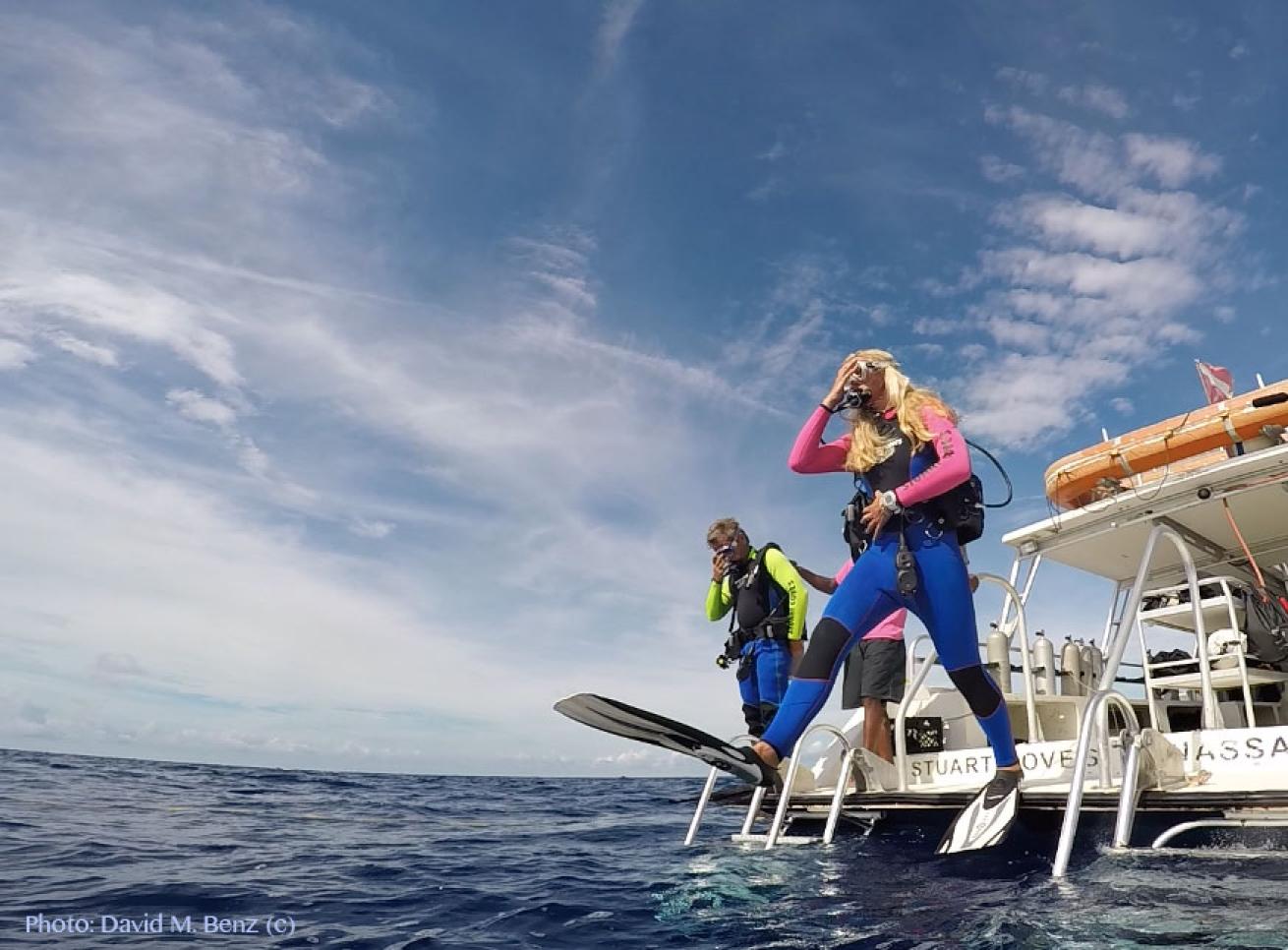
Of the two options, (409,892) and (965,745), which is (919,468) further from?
(965,745)

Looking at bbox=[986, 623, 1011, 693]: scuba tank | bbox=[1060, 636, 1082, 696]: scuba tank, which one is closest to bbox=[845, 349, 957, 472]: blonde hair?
bbox=[986, 623, 1011, 693]: scuba tank

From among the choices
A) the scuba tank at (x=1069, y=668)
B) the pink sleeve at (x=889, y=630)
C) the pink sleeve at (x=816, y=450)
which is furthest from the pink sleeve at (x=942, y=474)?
the scuba tank at (x=1069, y=668)

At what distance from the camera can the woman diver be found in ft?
14.1

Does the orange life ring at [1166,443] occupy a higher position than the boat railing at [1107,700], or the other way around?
the orange life ring at [1166,443]

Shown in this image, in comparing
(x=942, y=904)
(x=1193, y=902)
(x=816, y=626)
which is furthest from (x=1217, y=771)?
(x=816, y=626)

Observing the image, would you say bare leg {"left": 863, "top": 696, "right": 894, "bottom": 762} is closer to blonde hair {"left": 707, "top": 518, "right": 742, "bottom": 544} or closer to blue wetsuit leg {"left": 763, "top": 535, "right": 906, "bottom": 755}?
blonde hair {"left": 707, "top": 518, "right": 742, "bottom": 544}

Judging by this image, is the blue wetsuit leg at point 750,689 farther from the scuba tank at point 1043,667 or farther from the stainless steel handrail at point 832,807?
the scuba tank at point 1043,667

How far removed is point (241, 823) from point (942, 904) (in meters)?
7.53

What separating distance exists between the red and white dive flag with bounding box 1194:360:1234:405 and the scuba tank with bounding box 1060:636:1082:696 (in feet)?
10.1

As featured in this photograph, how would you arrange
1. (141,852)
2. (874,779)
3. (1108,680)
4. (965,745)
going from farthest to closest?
(965,745)
(874,779)
(141,852)
(1108,680)

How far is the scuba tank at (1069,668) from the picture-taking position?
27.6 ft

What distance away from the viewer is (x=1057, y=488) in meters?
8.73

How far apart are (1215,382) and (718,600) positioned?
6.22 meters

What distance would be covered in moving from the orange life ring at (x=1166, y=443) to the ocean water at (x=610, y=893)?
4.35 meters
